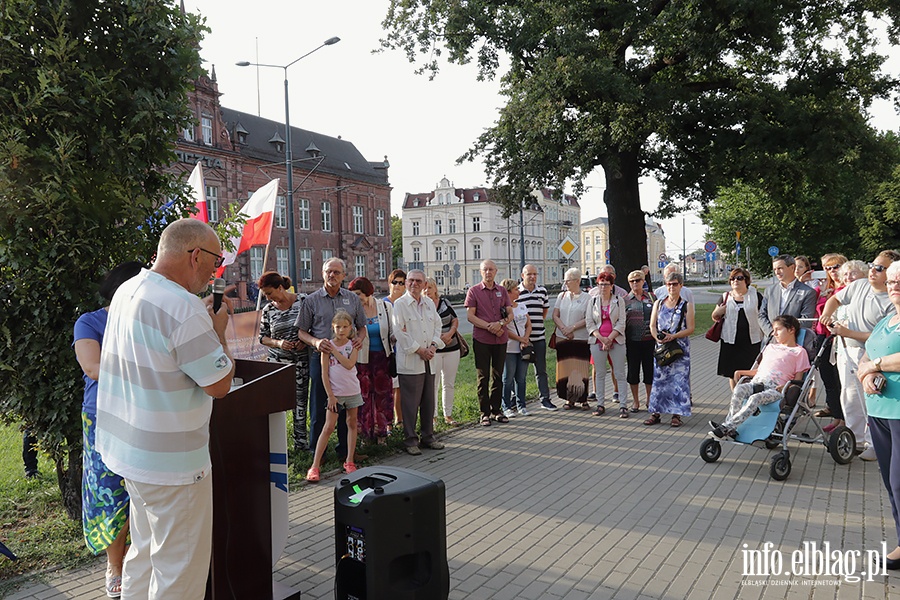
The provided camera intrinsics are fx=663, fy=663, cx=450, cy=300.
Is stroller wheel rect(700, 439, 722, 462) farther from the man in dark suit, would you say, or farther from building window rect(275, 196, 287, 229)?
building window rect(275, 196, 287, 229)

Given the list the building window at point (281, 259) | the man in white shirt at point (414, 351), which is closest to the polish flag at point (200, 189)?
the man in white shirt at point (414, 351)

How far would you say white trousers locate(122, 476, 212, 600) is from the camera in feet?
9.86

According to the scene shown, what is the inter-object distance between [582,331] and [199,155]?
4328 cm

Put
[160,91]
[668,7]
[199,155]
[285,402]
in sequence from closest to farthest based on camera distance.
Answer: [285,402]
[160,91]
[668,7]
[199,155]

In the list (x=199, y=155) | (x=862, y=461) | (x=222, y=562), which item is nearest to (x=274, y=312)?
(x=222, y=562)

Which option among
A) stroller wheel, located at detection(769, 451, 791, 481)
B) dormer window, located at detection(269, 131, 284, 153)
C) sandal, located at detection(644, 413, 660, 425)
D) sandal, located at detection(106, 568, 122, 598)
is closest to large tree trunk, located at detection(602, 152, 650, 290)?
sandal, located at detection(644, 413, 660, 425)

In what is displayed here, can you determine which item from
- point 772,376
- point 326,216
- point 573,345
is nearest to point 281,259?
point 326,216

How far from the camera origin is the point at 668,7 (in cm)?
1678

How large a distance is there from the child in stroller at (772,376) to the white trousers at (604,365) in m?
2.50

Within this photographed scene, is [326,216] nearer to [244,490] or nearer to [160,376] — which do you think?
[244,490]

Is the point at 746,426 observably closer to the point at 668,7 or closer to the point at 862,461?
the point at 862,461

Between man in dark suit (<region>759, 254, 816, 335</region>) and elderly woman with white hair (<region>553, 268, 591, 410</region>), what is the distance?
246cm

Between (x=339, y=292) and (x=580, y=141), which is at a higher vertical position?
(x=580, y=141)

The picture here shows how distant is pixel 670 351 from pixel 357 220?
57274mm
